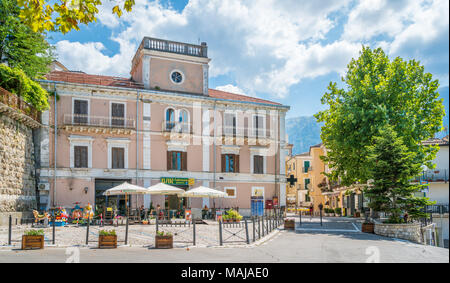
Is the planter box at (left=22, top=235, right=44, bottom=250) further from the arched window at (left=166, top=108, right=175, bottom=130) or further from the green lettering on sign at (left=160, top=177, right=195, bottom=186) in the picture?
the arched window at (left=166, top=108, right=175, bottom=130)

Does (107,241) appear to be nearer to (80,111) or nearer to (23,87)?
(23,87)

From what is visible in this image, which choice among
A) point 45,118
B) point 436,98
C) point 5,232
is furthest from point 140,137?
point 436,98

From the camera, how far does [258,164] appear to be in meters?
36.4

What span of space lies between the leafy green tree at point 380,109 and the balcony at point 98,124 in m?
14.7

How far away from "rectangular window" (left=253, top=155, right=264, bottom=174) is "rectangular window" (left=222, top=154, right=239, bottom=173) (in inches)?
62.9

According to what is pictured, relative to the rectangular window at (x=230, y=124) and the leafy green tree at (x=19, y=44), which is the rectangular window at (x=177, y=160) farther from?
the leafy green tree at (x=19, y=44)

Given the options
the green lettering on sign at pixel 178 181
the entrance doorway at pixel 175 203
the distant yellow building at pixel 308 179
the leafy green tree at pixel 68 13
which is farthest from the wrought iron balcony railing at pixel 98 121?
the distant yellow building at pixel 308 179

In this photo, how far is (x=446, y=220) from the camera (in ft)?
122

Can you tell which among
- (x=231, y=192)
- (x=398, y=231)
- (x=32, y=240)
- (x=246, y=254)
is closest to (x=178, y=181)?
(x=231, y=192)

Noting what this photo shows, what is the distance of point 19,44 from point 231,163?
1763 cm

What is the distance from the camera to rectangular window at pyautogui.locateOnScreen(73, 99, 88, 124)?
30.8 m

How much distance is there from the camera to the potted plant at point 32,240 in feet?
47.6

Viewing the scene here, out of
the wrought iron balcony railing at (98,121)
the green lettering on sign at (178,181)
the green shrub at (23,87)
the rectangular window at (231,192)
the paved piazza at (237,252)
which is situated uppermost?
the green shrub at (23,87)

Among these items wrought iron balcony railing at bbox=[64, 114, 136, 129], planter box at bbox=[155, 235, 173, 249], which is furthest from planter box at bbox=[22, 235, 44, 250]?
wrought iron balcony railing at bbox=[64, 114, 136, 129]
